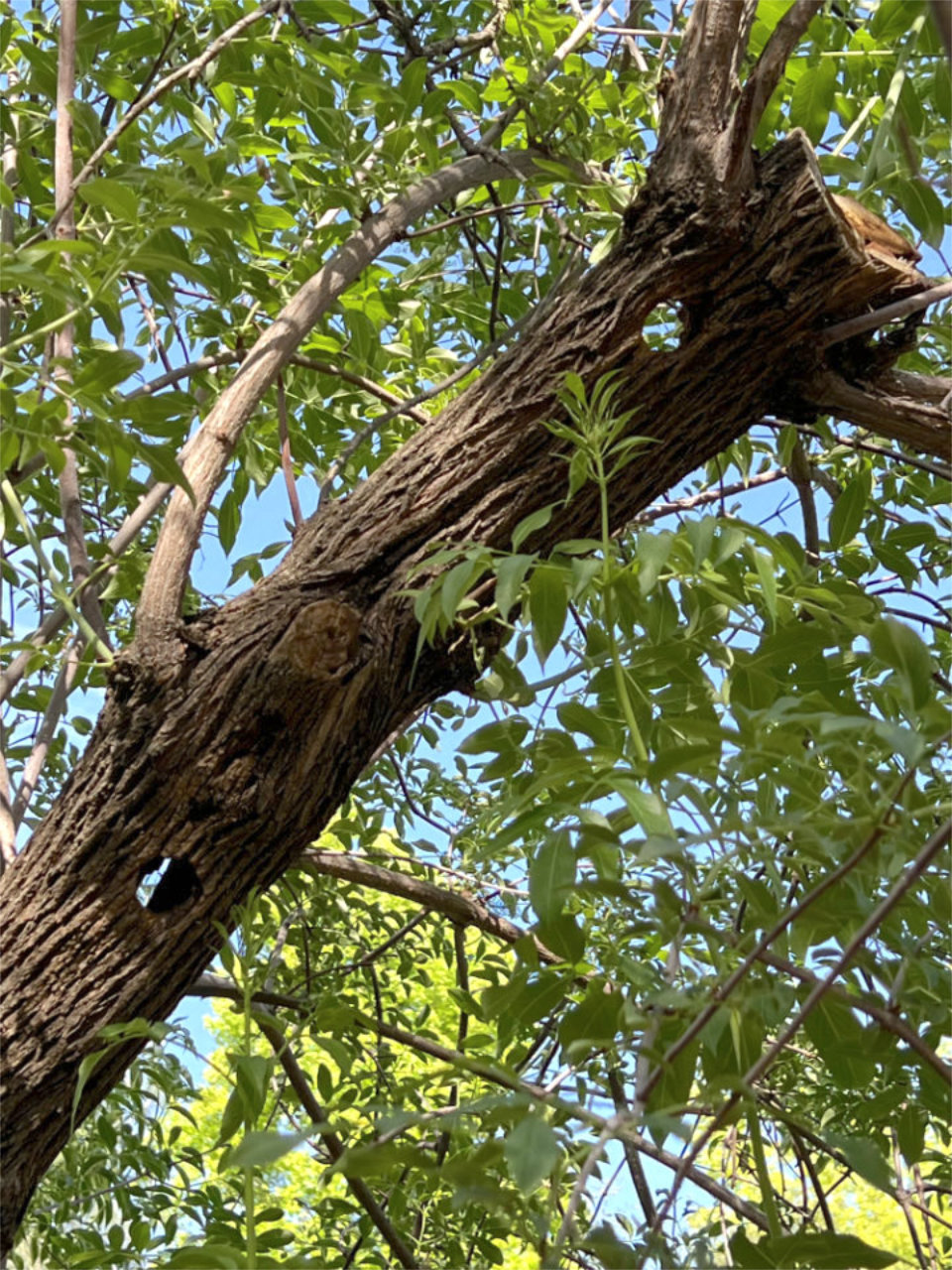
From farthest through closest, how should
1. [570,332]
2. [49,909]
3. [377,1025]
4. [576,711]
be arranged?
1. [377,1025]
2. [570,332]
3. [49,909]
4. [576,711]

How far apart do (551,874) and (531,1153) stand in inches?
12.0

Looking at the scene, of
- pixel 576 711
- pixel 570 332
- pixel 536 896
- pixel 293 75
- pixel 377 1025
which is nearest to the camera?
pixel 536 896

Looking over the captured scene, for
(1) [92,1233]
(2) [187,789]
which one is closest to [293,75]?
(2) [187,789]

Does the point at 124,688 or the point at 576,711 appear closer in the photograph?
the point at 576,711

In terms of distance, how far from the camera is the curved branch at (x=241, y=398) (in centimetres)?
146

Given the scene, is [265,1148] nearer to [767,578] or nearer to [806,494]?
[767,578]

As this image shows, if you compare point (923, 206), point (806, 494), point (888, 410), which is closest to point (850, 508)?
point (806, 494)

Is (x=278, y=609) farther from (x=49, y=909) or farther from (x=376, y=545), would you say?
(x=49, y=909)

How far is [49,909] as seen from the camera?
1346mm

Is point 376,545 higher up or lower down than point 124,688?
higher up

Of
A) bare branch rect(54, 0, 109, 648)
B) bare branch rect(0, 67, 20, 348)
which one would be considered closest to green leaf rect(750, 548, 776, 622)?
bare branch rect(54, 0, 109, 648)

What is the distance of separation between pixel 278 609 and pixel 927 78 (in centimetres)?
102

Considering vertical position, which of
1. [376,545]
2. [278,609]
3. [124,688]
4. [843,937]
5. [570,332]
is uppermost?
[570,332]

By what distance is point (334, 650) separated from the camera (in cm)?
137
